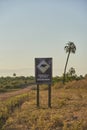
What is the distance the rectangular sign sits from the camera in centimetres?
2183

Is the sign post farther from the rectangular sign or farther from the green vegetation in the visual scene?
the green vegetation

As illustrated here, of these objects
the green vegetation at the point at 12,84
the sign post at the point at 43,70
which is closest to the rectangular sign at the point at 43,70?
the sign post at the point at 43,70

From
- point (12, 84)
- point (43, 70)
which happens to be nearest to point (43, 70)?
point (43, 70)

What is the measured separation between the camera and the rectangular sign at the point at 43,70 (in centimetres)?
2183

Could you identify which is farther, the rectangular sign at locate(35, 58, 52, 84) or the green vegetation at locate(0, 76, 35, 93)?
the green vegetation at locate(0, 76, 35, 93)

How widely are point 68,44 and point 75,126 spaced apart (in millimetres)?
62931

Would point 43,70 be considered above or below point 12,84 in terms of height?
below

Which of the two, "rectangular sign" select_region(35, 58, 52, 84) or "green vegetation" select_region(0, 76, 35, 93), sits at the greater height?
"green vegetation" select_region(0, 76, 35, 93)

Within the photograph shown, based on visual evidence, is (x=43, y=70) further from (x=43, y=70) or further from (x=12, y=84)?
(x=12, y=84)

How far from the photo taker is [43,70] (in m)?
22.0

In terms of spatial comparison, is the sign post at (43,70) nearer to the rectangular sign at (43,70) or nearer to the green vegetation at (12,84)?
the rectangular sign at (43,70)

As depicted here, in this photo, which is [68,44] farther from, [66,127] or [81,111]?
[66,127]

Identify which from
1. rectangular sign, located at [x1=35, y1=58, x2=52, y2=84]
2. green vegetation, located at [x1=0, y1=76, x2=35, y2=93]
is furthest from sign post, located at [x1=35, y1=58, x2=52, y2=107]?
green vegetation, located at [x1=0, y1=76, x2=35, y2=93]

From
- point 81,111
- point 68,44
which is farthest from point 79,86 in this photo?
point 81,111
